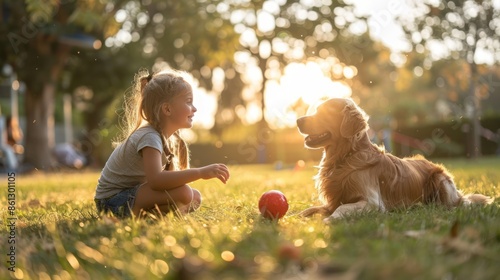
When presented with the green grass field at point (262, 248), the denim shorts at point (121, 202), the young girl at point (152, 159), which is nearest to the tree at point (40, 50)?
the young girl at point (152, 159)

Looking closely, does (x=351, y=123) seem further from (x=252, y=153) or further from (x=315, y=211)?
(x=252, y=153)

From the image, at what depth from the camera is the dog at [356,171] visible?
4.82 m

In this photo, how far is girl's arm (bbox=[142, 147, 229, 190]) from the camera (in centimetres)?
443

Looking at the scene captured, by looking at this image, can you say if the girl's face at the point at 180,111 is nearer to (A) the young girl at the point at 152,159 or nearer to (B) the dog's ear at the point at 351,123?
(A) the young girl at the point at 152,159

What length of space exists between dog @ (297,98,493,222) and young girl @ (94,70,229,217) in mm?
918

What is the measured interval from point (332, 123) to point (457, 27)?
13504mm

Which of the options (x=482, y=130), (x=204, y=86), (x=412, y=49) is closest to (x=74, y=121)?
(x=204, y=86)

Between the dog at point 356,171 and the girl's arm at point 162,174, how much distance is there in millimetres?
850

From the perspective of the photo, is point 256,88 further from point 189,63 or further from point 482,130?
point 482,130

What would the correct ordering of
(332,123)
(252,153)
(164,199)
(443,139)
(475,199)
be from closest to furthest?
(164,199), (332,123), (475,199), (443,139), (252,153)

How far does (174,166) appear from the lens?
5.08m

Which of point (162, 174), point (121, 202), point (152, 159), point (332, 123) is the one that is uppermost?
point (332, 123)

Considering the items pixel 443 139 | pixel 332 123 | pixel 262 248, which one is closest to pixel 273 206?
pixel 332 123

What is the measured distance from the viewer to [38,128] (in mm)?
20656
